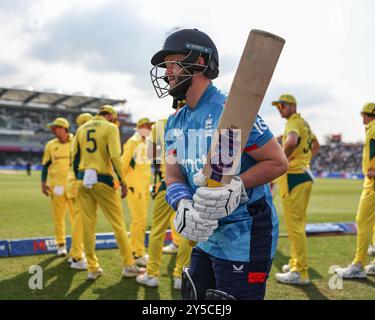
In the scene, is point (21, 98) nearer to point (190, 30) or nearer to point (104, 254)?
point (104, 254)

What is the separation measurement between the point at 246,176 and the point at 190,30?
992 mm

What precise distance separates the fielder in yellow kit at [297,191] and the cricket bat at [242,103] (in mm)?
3513

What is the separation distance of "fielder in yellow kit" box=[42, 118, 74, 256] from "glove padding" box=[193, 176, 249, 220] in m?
5.59

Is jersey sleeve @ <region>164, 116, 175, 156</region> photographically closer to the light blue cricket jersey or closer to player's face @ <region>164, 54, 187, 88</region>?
the light blue cricket jersey

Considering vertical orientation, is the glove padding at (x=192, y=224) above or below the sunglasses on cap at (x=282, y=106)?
below

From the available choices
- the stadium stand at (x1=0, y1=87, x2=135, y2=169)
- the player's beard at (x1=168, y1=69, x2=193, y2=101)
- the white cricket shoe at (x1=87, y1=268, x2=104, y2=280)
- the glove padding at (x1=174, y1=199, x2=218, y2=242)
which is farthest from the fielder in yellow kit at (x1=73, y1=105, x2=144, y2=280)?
the stadium stand at (x1=0, y1=87, x2=135, y2=169)

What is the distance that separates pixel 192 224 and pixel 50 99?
63851 mm

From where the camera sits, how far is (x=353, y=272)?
18.9ft

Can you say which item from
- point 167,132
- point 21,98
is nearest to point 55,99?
point 21,98

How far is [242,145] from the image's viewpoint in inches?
80.4

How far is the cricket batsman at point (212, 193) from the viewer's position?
2.07m

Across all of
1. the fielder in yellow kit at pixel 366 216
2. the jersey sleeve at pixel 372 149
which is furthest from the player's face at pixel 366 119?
the jersey sleeve at pixel 372 149

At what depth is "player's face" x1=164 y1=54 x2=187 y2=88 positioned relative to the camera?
236 cm

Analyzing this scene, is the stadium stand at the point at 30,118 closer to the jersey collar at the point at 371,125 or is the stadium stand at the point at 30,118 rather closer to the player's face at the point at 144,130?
the player's face at the point at 144,130
